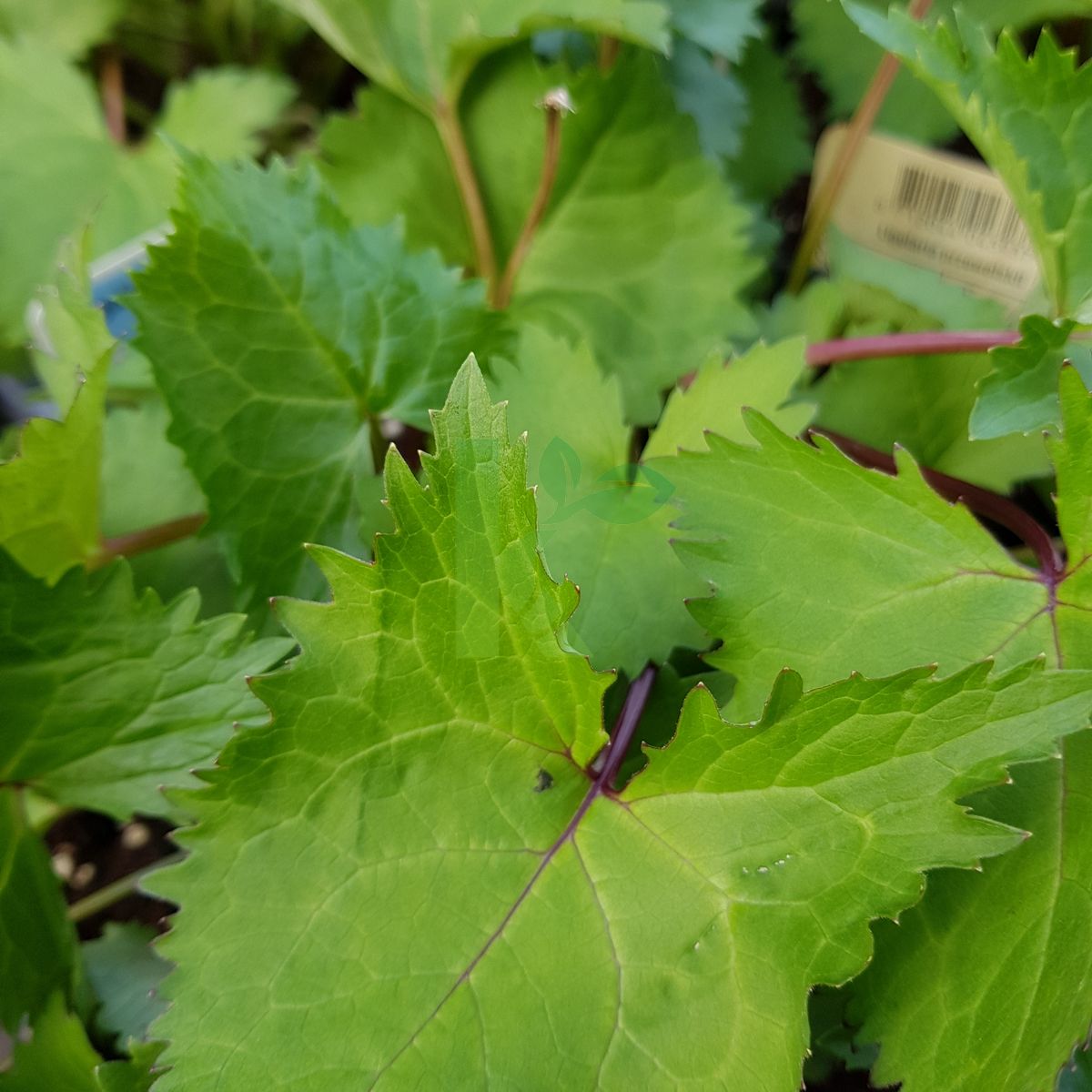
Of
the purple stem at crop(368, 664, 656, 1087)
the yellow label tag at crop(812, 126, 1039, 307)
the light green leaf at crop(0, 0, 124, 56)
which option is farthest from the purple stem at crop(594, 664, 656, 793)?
the light green leaf at crop(0, 0, 124, 56)

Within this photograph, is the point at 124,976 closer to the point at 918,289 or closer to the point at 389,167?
the point at 389,167

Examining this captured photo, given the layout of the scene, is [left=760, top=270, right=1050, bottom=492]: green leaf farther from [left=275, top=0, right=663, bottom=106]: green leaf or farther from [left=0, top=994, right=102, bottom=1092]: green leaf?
[left=0, top=994, right=102, bottom=1092]: green leaf

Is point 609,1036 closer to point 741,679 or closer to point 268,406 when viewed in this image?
point 741,679

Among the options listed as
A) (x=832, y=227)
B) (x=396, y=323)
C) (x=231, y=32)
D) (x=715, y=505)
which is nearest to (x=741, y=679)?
(x=715, y=505)

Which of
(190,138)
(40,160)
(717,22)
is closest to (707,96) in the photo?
(717,22)

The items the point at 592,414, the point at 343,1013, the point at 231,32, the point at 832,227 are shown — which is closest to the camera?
the point at 343,1013

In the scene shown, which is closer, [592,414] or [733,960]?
[733,960]
